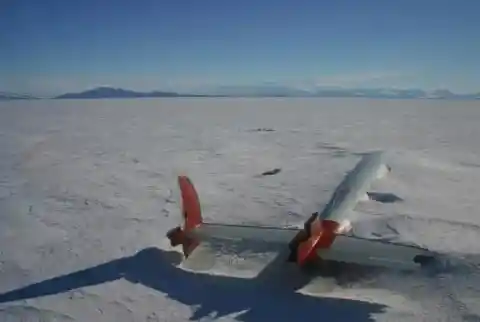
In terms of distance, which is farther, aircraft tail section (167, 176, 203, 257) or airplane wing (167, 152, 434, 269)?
aircraft tail section (167, 176, 203, 257)

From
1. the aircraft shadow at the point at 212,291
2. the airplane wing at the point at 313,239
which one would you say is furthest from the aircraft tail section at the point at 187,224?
the aircraft shadow at the point at 212,291

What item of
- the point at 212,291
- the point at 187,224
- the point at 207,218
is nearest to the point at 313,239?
the point at 212,291

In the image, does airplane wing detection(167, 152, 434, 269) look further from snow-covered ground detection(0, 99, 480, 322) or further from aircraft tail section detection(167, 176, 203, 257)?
snow-covered ground detection(0, 99, 480, 322)

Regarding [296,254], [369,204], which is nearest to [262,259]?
[296,254]

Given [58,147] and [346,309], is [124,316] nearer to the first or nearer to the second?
[346,309]

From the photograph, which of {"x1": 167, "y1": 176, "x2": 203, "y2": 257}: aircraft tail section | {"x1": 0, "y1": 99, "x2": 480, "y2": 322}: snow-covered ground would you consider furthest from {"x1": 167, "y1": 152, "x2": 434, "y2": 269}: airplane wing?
{"x1": 0, "y1": 99, "x2": 480, "y2": 322}: snow-covered ground

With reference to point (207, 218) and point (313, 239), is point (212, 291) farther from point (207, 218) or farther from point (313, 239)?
point (207, 218)
